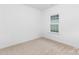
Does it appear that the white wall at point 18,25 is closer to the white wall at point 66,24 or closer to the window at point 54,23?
the white wall at point 66,24

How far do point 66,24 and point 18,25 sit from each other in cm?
130

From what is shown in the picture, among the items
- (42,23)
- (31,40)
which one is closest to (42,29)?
(42,23)

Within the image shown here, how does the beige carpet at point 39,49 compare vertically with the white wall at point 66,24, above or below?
below

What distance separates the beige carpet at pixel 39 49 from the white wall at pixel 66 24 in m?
0.17

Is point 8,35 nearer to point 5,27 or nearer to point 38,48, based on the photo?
point 5,27

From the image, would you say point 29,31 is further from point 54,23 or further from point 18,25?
point 54,23

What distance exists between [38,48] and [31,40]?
0.24 m

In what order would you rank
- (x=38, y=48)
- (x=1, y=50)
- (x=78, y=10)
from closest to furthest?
(x=1, y=50)
(x=38, y=48)
(x=78, y=10)

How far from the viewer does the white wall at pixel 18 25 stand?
157cm

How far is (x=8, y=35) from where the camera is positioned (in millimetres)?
1610

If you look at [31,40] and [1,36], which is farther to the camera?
[31,40]

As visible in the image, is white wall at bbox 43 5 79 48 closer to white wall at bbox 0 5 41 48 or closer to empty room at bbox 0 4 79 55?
empty room at bbox 0 4 79 55

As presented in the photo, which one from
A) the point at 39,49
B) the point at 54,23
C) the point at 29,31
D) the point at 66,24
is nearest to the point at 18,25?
the point at 29,31

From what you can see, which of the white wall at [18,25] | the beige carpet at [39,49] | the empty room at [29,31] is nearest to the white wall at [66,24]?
the empty room at [29,31]
